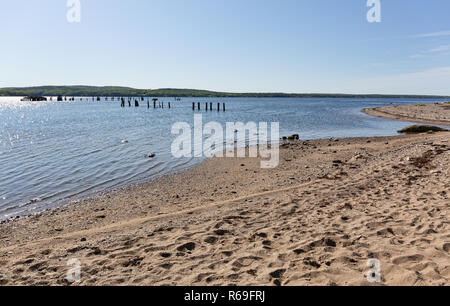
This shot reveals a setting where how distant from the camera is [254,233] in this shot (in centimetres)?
633

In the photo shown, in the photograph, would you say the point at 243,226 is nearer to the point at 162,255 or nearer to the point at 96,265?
the point at 162,255

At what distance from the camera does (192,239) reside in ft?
20.3

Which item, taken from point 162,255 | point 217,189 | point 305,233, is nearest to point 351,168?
point 217,189

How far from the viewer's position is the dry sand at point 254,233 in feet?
15.3

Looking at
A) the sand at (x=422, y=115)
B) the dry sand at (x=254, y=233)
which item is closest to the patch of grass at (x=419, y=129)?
the sand at (x=422, y=115)

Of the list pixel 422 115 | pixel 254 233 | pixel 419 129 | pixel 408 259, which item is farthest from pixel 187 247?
pixel 422 115

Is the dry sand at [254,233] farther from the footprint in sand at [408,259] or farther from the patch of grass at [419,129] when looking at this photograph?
the patch of grass at [419,129]

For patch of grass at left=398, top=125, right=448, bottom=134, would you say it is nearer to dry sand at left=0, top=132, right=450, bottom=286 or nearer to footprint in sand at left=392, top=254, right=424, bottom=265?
dry sand at left=0, top=132, right=450, bottom=286

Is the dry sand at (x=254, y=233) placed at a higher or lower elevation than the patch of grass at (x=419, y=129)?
lower

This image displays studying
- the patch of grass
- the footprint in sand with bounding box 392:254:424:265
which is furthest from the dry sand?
the patch of grass

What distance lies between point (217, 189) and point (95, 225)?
187 inches

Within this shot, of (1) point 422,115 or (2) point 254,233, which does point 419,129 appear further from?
(2) point 254,233

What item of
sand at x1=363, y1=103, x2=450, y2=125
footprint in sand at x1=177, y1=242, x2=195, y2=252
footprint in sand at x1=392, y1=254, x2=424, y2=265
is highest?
sand at x1=363, y1=103, x2=450, y2=125

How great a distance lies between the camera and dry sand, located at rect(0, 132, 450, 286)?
15.3 ft
